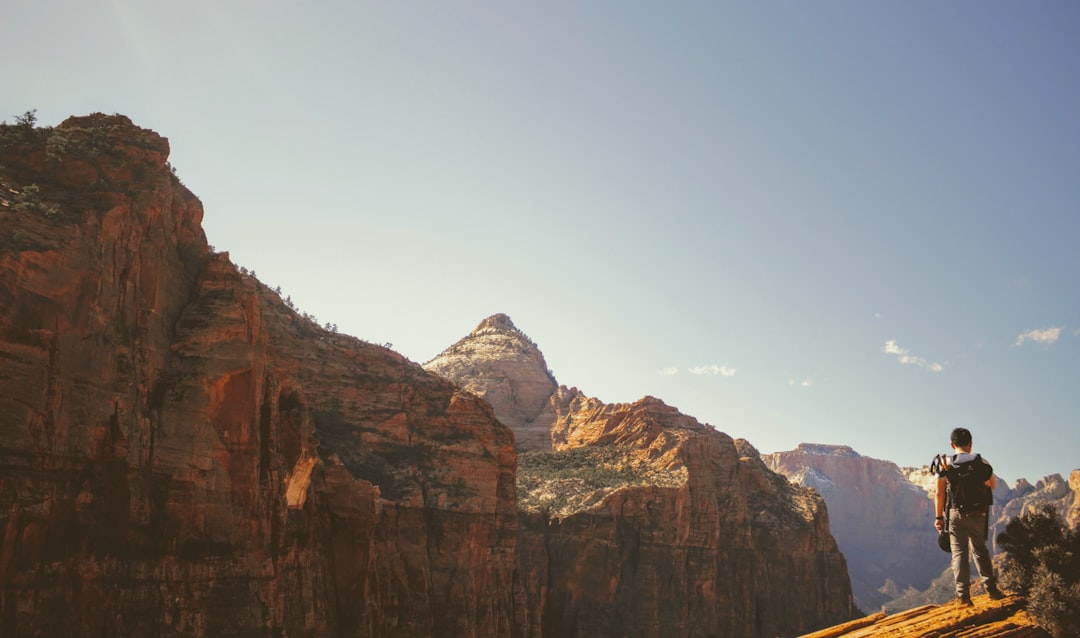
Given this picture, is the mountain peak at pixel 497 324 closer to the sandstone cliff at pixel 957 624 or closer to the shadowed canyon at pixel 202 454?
the shadowed canyon at pixel 202 454

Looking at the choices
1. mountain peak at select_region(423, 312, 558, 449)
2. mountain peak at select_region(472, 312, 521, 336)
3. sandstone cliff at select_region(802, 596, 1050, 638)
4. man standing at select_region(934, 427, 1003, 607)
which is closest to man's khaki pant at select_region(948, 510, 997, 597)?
man standing at select_region(934, 427, 1003, 607)

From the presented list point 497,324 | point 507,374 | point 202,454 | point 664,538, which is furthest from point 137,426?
point 497,324

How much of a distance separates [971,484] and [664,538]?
234 ft

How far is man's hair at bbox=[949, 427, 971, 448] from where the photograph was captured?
35.4 feet

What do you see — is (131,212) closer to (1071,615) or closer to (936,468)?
(936,468)

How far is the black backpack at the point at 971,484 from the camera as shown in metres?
10.3

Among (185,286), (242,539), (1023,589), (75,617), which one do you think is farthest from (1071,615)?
(185,286)

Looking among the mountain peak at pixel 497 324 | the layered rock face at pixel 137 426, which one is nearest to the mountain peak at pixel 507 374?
the mountain peak at pixel 497 324

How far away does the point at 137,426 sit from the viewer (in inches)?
958

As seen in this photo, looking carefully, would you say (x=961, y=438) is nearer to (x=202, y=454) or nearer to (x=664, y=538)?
(x=202, y=454)

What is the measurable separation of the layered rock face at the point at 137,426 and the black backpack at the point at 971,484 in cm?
1969

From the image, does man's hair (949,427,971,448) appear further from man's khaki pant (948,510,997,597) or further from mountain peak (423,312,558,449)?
mountain peak (423,312,558,449)

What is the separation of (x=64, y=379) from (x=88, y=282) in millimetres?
2710

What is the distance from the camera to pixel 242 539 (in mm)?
27266
